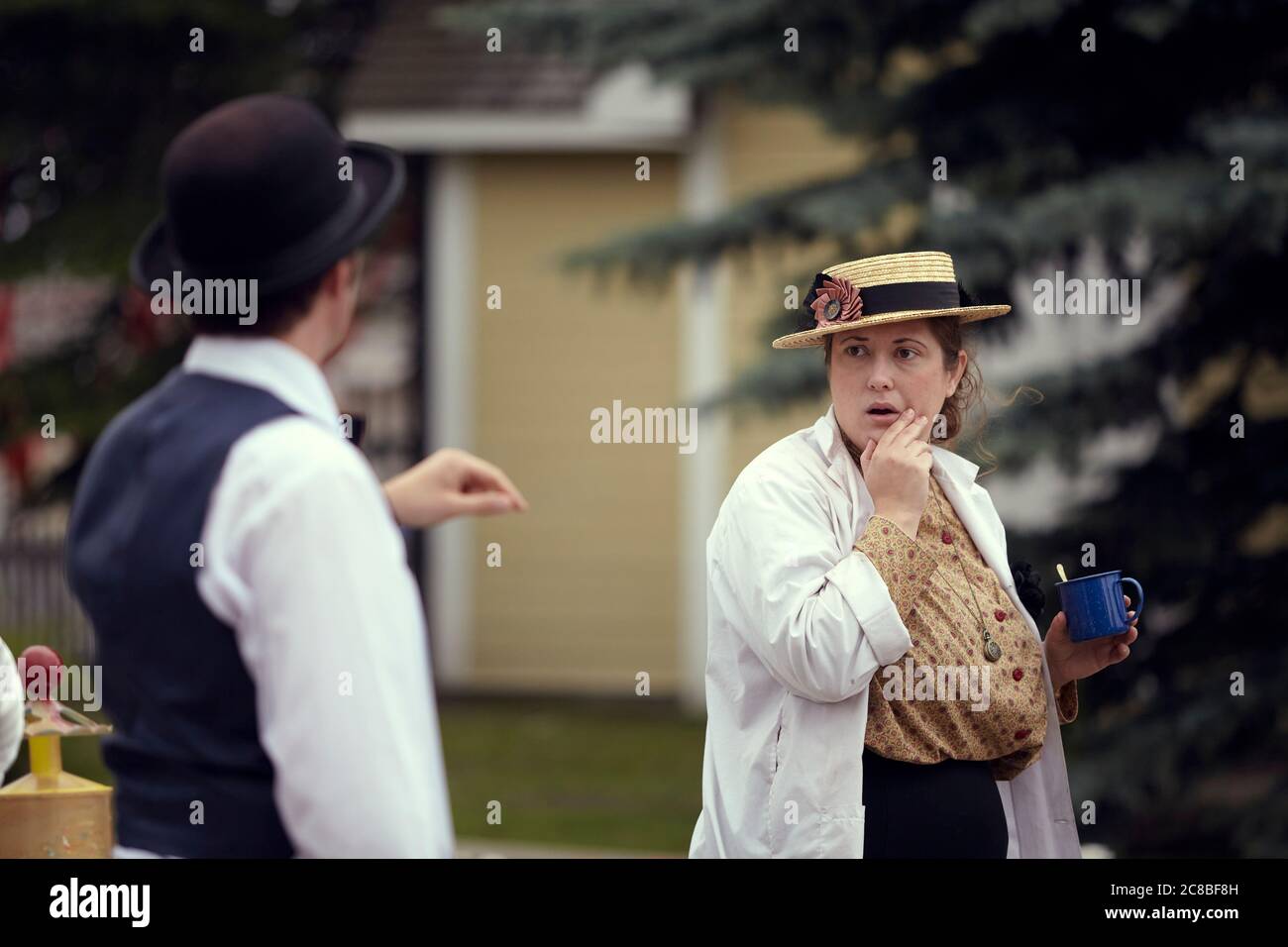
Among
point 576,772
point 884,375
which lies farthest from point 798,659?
point 576,772

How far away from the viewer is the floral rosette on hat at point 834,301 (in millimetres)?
2715

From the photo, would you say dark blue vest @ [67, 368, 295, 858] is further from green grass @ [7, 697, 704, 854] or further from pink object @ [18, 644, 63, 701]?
green grass @ [7, 697, 704, 854]

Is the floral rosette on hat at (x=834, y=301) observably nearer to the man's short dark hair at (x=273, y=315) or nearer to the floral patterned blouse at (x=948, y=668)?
the floral patterned blouse at (x=948, y=668)

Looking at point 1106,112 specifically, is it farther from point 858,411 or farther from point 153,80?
point 153,80

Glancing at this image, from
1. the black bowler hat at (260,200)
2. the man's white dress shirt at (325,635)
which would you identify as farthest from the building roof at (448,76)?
the man's white dress shirt at (325,635)

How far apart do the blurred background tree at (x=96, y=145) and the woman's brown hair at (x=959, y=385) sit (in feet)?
23.6

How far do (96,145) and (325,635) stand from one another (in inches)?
343

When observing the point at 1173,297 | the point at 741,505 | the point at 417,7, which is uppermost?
the point at 417,7

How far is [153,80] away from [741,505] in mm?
8130

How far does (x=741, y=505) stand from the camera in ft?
8.52

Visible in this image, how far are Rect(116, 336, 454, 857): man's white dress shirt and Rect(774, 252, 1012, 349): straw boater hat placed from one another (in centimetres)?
104

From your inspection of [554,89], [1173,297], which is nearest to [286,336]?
[1173,297]

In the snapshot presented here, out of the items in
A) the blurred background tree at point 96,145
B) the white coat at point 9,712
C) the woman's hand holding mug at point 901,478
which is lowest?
the white coat at point 9,712

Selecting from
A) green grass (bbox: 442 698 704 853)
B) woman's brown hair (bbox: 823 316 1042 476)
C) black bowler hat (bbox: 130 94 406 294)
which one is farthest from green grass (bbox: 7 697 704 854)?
black bowler hat (bbox: 130 94 406 294)
